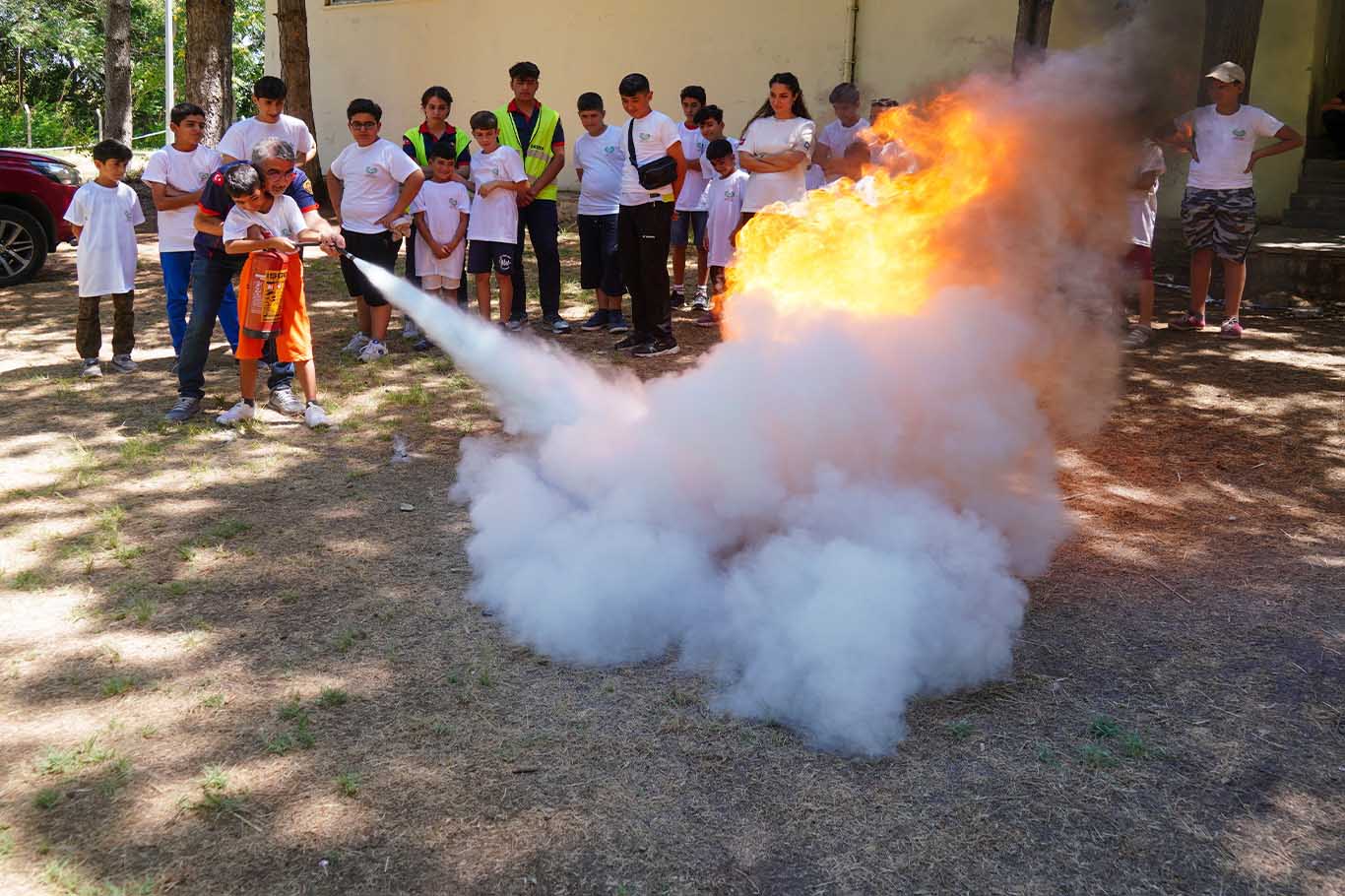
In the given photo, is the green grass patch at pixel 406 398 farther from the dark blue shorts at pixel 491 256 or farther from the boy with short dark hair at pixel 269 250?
the dark blue shorts at pixel 491 256

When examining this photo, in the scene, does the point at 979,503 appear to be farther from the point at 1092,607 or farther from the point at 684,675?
the point at 684,675

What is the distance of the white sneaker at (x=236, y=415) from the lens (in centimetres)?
673

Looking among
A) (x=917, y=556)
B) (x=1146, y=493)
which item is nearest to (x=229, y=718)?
(x=917, y=556)

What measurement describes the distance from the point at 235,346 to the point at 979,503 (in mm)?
4792

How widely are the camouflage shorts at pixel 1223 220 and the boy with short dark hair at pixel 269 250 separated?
696 cm

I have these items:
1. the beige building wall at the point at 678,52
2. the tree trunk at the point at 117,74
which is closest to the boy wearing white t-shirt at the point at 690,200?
the beige building wall at the point at 678,52

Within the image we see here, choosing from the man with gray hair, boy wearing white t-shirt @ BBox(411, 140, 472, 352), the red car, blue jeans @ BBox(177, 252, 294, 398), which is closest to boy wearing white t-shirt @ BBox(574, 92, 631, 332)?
boy wearing white t-shirt @ BBox(411, 140, 472, 352)

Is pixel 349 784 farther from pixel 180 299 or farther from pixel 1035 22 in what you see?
pixel 1035 22

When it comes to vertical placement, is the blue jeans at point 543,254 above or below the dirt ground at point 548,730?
above

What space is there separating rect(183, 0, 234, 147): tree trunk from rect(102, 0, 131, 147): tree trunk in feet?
17.1

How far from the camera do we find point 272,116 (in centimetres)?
778

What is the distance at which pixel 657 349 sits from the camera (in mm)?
8477

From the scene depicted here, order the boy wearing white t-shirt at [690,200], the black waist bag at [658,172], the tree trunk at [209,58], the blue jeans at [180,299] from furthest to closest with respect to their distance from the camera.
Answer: the tree trunk at [209,58] < the boy wearing white t-shirt at [690,200] < the black waist bag at [658,172] < the blue jeans at [180,299]

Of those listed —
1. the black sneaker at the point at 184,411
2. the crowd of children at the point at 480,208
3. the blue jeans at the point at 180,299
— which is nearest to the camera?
the crowd of children at the point at 480,208
